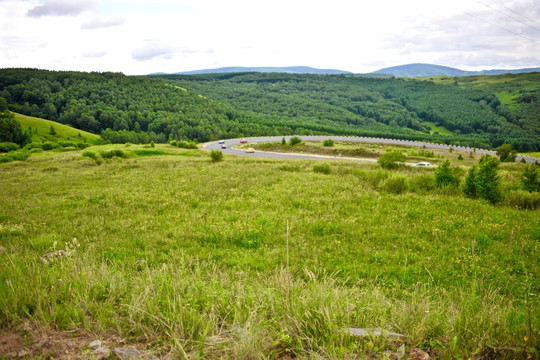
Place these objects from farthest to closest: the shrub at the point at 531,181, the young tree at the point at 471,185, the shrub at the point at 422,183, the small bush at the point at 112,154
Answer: the small bush at the point at 112,154 < the shrub at the point at 422,183 < the shrub at the point at 531,181 < the young tree at the point at 471,185

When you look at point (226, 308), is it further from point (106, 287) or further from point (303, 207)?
point (303, 207)

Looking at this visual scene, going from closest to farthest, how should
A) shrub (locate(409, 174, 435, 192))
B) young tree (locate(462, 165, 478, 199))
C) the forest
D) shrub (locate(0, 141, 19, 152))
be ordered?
1. young tree (locate(462, 165, 478, 199))
2. shrub (locate(409, 174, 435, 192))
3. shrub (locate(0, 141, 19, 152))
4. the forest

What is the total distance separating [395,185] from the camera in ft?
66.2

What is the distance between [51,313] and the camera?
3.89m

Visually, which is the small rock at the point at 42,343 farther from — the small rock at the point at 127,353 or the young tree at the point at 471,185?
the young tree at the point at 471,185

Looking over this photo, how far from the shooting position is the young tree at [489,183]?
17.1 metres

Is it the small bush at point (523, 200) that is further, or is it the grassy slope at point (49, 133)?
the grassy slope at point (49, 133)

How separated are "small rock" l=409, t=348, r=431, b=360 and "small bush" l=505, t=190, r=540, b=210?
17.1m

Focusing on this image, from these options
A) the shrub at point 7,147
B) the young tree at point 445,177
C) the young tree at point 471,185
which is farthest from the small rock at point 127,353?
the shrub at point 7,147

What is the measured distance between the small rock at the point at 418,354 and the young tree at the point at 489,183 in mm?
17380

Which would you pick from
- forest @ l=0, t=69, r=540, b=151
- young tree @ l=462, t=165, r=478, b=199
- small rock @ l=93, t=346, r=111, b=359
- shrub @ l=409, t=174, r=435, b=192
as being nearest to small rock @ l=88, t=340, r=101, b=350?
small rock @ l=93, t=346, r=111, b=359

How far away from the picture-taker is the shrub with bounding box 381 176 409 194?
19969mm

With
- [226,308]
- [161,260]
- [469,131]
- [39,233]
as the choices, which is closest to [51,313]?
[226,308]

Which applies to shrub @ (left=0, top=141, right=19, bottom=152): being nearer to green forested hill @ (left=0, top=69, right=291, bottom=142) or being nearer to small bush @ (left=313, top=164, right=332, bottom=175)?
green forested hill @ (left=0, top=69, right=291, bottom=142)
